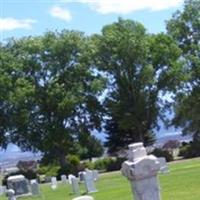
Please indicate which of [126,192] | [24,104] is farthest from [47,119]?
[126,192]

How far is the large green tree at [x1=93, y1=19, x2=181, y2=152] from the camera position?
61219 mm

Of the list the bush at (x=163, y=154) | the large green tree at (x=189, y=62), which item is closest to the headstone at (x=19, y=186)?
the bush at (x=163, y=154)

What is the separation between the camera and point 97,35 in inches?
2489

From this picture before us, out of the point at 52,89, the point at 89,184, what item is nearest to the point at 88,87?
the point at 52,89

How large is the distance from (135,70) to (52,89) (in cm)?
819

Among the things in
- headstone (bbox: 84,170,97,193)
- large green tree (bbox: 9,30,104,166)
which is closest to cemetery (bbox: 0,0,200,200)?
large green tree (bbox: 9,30,104,166)

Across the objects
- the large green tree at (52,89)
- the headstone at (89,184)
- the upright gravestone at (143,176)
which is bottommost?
the headstone at (89,184)

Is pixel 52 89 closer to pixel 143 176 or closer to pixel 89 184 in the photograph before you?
pixel 89 184

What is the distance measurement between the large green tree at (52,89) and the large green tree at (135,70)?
76.7 inches

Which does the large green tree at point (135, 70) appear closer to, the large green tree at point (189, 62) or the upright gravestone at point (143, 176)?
the large green tree at point (189, 62)

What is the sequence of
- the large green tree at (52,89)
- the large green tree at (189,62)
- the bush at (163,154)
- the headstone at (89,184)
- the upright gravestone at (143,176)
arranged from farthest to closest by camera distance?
the large green tree at (189,62)
the large green tree at (52,89)
the bush at (163,154)
the headstone at (89,184)
the upright gravestone at (143,176)

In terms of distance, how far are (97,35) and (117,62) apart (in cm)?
350

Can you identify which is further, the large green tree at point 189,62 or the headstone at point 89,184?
the large green tree at point 189,62

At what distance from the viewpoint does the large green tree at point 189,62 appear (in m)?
63.9
